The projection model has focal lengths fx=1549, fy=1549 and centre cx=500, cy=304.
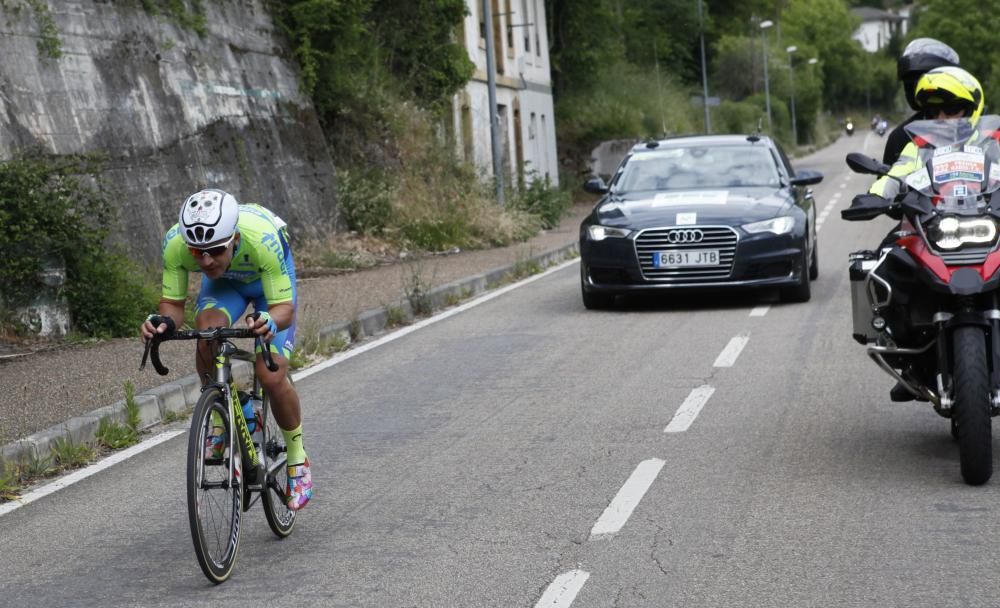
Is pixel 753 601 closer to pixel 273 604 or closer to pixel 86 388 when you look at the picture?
pixel 273 604

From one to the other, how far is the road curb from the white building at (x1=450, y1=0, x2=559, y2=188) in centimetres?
1605

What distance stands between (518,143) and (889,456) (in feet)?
120

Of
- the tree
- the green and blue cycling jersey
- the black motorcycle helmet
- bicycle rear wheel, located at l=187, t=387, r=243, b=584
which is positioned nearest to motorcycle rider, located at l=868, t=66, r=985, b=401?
the black motorcycle helmet

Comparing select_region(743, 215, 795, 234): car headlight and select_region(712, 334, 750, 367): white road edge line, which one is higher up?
select_region(743, 215, 795, 234): car headlight

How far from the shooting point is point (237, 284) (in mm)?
6379

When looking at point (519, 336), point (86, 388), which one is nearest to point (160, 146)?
A: point (519, 336)

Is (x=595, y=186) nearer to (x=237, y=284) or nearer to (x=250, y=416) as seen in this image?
(x=237, y=284)

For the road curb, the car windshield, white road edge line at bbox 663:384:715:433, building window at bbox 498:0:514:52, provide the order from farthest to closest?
building window at bbox 498:0:514:52 < the car windshield < white road edge line at bbox 663:384:715:433 < the road curb

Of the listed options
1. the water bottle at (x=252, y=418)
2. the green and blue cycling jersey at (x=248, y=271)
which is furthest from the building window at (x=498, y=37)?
A: the water bottle at (x=252, y=418)

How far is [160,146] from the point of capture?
18250mm

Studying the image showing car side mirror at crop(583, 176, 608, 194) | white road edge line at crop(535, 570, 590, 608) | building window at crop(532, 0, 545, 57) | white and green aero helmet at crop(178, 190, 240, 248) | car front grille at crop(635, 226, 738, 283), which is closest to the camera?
Result: white road edge line at crop(535, 570, 590, 608)

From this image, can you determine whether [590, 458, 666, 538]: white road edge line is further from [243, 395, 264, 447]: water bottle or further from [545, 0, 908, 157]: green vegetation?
[545, 0, 908, 157]: green vegetation

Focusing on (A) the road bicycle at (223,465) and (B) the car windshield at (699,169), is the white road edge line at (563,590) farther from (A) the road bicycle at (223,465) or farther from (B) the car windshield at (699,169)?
(B) the car windshield at (699,169)

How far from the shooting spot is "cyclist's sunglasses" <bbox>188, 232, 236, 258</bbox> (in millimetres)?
5725
